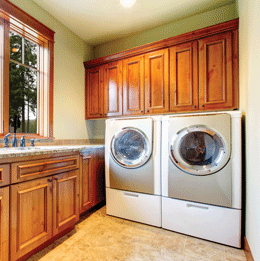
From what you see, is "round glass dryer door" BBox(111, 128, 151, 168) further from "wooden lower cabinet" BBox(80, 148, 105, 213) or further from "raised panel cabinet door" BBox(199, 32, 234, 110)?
"raised panel cabinet door" BBox(199, 32, 234, 110)

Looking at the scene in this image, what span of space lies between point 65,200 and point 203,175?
140cm

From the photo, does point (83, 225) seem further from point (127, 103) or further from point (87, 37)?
point (87, 37)

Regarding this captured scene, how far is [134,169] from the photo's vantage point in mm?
2062

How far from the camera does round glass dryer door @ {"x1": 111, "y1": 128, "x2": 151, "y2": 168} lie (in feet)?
6.60

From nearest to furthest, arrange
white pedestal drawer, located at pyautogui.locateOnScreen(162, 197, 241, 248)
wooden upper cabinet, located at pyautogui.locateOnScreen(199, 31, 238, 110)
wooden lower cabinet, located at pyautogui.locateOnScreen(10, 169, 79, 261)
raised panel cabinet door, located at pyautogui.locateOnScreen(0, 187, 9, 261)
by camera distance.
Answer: raised panel cabinet door, located at pyautogui.locateOnScreen(0, 187, 9, 261) < wooden lower cabinet, located at pyautogui.locateOnScreen(10, 169, 79, 261) < white pedestal drawer, located at pyautogui.locateOnScreen(162, 197, 241, 248) < wooden upper cabinet, located at pyautogui.locateOnScreen(199, 31, 238, 110)

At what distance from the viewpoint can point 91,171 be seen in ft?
7.43

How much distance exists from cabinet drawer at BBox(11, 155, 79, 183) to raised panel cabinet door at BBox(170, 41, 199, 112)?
1.41 m

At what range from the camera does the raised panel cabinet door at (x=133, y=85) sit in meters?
2.45

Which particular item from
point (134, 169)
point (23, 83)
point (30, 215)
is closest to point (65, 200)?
point (30, 215)

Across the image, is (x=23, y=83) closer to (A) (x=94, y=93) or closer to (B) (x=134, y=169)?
(A) (x=94, y=93)

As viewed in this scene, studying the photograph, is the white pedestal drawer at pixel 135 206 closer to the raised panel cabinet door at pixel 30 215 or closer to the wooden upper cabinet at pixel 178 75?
the raised panel cabinet door at pixel 30 215

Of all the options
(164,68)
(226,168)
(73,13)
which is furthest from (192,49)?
Result: (73,13)

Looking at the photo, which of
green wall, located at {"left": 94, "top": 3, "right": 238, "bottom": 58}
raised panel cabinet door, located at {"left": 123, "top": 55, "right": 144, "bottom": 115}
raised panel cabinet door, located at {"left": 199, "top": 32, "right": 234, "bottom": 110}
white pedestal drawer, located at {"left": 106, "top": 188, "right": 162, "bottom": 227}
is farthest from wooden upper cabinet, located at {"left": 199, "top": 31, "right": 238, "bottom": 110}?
white pedestal drawer, located at {"left": 106, "top": 188, "right": 162, "bottom": 227}

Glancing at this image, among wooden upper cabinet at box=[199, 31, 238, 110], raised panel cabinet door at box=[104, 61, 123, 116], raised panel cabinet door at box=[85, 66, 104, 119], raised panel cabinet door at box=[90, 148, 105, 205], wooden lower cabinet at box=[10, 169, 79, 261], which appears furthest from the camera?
raised panel cabinet door at box=[85, 66, 104, 119]
